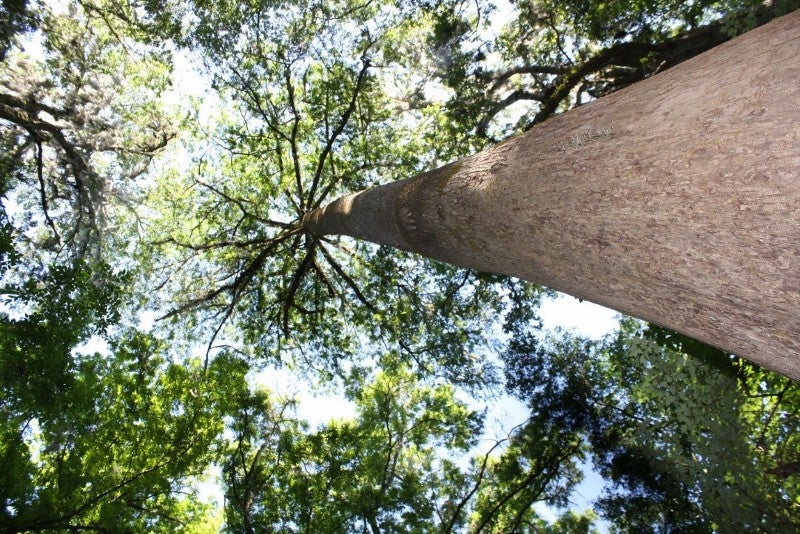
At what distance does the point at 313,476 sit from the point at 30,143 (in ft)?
32.7

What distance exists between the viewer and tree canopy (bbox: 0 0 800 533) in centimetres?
620

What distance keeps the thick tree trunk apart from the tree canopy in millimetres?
5145

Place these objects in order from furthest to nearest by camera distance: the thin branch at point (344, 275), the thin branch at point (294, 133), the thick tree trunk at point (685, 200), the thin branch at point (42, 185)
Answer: the thin branch at point (344, 275), the thin branch at point (42, 185), the thin branch at point (294, 133), the thick tree trunk at point (685, 200)

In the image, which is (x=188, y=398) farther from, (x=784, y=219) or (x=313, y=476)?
(x=784, y=219)

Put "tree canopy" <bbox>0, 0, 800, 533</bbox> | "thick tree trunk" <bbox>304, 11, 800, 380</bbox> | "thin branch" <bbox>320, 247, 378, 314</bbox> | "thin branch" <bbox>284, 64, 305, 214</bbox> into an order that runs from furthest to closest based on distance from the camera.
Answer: "thin branch" <bbox>320, 247, 378, 314</bbox>, "thin branch" <bbox>284, 64, 305, 214</bbox>, "tree canopy" <bbox>0, 0, 800, 533</bbox>, "thick tree trunk" <bbox>304, 11, 800, 380</bbox>

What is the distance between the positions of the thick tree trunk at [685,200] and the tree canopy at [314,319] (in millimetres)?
5145

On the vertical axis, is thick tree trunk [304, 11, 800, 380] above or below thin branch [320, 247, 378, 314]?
below

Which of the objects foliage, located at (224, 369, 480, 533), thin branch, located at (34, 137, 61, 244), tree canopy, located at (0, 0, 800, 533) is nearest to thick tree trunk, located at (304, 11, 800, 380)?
tree canopy, located at (0, 0, 800, 533)

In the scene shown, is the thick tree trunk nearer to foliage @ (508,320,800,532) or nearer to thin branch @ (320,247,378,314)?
foliage @ (508,320,800,532)

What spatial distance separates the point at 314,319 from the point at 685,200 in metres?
10.3

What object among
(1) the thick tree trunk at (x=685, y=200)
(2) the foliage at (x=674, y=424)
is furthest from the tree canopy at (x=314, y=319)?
(1) the thick tree trunk at (x=685, y=200)

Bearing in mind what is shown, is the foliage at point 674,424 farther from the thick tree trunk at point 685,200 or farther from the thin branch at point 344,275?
the thick tree trunk at point 685,200

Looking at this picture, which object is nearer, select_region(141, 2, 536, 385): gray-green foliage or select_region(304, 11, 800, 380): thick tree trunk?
select_region(304, 11, 800, 380): thick tree trunk

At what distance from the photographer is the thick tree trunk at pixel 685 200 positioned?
47.9 inches
